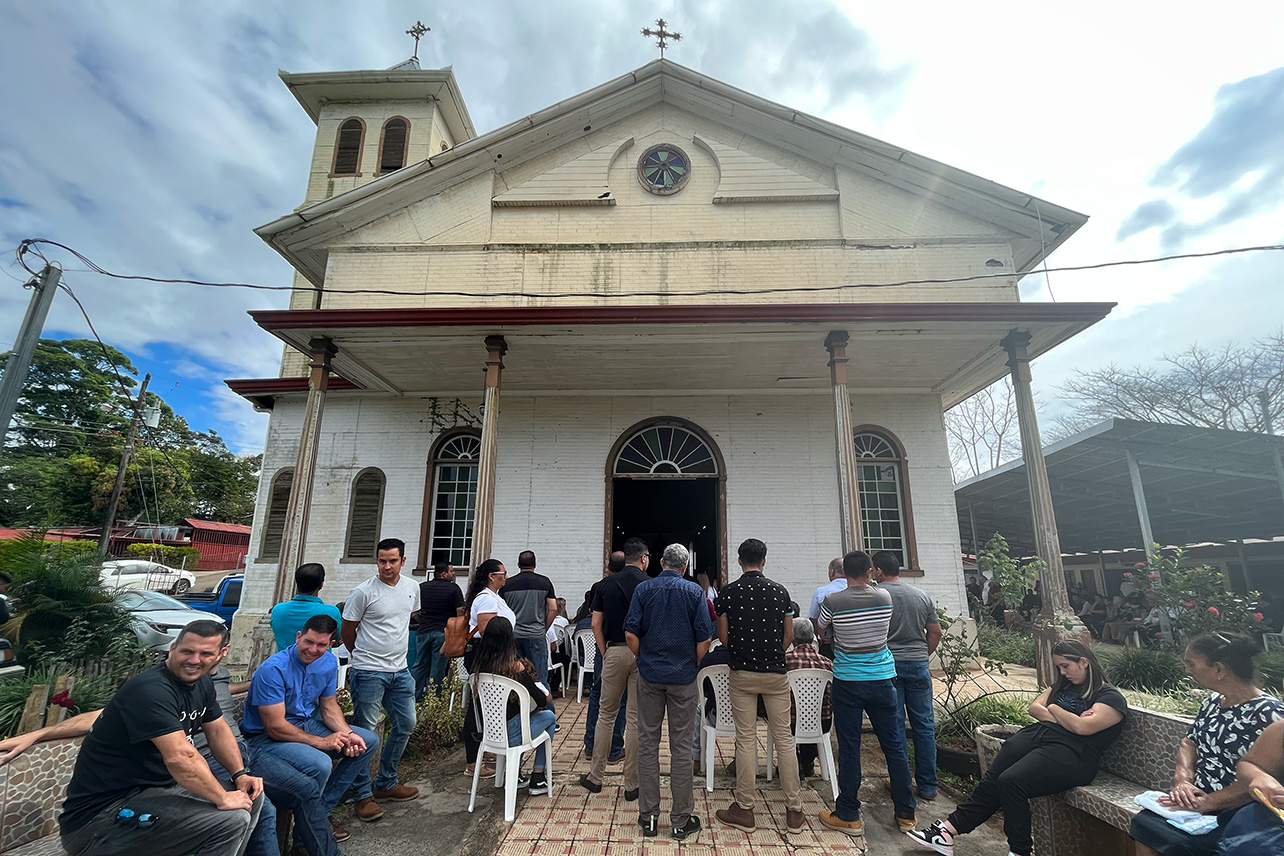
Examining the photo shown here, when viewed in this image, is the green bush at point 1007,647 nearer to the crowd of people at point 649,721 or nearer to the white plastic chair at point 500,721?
the crowd of people at point 649,721

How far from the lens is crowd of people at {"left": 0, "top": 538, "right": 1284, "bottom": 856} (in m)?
2.47

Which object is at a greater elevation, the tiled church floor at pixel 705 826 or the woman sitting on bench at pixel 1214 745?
the woman sitting on bench at pixel 1214 745

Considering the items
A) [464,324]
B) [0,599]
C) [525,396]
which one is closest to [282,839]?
[0,599]

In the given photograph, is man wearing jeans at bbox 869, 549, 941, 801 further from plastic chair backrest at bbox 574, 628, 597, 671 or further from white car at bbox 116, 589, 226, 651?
white car at bbox 116, 589, 226, 651

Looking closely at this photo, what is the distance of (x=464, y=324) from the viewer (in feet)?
24.6

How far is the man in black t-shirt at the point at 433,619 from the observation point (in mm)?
5223

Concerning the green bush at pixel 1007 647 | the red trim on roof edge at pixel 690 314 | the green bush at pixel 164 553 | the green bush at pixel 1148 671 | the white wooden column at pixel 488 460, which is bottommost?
the green bush at pixel 1007 647

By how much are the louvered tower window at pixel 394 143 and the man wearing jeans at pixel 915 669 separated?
15.7m

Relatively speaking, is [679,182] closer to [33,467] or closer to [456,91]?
[456,91]

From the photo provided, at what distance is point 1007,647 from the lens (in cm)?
945

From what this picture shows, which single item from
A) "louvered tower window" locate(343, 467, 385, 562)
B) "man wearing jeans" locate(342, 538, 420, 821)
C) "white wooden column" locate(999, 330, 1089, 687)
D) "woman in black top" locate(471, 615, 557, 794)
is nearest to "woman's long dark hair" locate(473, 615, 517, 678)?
"woman in black top" locate(471, 615, 557, 794)

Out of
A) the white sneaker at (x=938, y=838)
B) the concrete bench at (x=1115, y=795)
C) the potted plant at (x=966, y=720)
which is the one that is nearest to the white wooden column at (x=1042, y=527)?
the potted plant at (x=966, y=720)

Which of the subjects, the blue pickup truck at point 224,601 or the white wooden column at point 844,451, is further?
the blue pickup truck at point 224,601

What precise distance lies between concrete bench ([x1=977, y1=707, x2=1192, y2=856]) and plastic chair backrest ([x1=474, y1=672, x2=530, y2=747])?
124 inches
